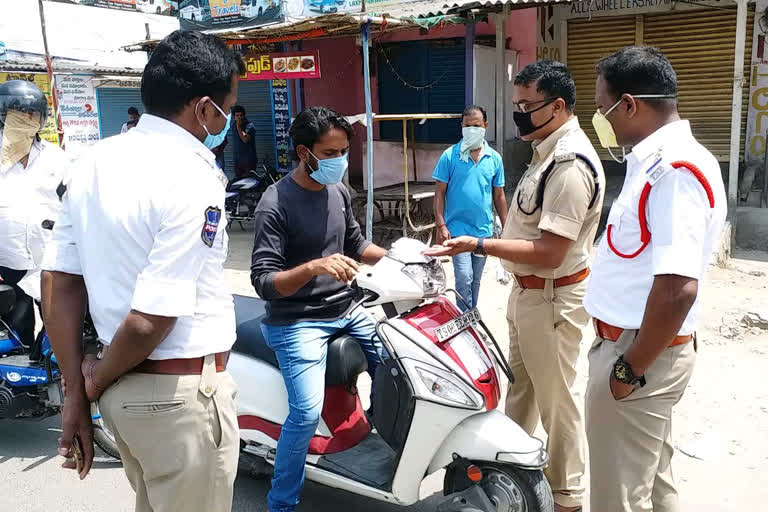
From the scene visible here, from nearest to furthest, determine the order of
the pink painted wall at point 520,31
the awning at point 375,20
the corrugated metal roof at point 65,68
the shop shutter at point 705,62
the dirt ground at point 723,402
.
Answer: the dirt ground at point 723,402 → the awning at point 375,20 → the shop shutter at point 705,62 → the pink painted wall at point 520,31 → the corrugated metal roof at point 65,68

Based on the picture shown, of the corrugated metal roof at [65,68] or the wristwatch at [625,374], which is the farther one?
the corrugated metal roof at [65,68]

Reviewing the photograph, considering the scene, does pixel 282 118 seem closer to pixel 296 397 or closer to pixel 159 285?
pixel 296 397

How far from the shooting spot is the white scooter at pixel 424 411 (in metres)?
2.48

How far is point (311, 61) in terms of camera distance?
838cm

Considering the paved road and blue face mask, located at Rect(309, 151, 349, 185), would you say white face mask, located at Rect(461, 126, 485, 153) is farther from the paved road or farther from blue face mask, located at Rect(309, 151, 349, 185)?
the paved road

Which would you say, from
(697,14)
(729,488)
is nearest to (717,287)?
(729,488)

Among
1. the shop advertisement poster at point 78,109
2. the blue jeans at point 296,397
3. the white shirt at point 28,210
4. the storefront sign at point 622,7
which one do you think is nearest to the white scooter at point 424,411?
the blue jeans at point 296,397

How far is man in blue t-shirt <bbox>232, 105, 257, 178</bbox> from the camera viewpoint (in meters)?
11.6

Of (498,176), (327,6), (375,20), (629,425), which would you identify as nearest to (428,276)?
(629,425)

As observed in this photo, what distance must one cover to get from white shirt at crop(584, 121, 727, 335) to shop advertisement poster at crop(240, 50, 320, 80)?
6.80 metres

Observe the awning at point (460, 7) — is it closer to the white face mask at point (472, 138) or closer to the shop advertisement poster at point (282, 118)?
the white face mask at point (472, 138)

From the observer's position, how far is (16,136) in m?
3.81

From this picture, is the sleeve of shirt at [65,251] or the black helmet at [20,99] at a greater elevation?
the black helmet at [20,99]

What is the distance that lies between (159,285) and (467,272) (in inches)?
144
